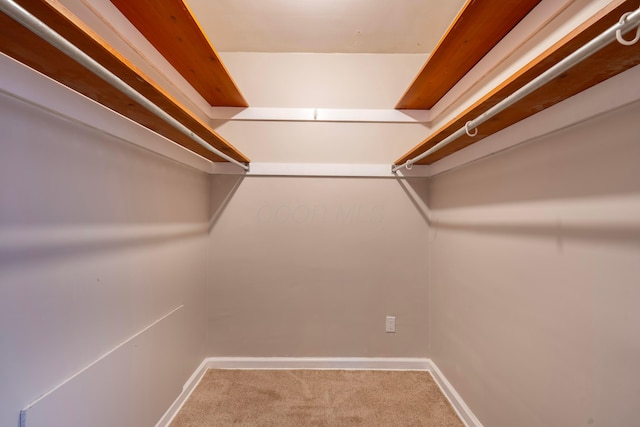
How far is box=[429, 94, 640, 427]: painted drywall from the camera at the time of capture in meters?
0.78

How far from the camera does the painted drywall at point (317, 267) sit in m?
2.13

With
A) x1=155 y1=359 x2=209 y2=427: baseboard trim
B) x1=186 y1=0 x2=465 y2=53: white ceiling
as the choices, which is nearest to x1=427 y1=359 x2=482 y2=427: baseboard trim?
x1=155 y1=359 x2=209 y2=427: baseboard trim

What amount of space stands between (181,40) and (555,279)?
1995 millimetres

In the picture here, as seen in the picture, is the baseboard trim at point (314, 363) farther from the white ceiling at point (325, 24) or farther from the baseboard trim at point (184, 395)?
the white ceiling at point (325, 24)

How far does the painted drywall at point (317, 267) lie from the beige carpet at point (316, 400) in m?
0.18

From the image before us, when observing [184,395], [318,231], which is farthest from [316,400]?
[318,231]

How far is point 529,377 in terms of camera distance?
1.10m

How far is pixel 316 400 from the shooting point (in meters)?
1.75

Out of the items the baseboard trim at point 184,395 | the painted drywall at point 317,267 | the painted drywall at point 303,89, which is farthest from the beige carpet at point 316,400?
the painted drywall at point 303,89

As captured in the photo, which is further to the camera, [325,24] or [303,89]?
[303,89]

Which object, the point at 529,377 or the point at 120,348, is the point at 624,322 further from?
the point at 120,348

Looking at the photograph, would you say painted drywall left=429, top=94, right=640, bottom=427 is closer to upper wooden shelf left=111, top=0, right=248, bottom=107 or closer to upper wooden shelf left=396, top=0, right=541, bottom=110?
upper wooden shelf left=396, top=0, right=541, bottom=110

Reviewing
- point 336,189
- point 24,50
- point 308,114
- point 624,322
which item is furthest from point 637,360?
point 308,114

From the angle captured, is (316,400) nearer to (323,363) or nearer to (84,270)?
(323,363)
